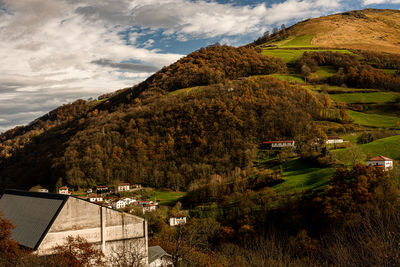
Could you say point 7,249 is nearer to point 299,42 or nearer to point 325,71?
point 325,71

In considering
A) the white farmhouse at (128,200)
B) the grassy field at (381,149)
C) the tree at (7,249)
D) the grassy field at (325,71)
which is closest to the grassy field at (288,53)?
the grassy field at (325,71)

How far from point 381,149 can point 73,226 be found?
2248 inches

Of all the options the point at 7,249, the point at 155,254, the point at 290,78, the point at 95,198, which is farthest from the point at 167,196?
the point at 290,78

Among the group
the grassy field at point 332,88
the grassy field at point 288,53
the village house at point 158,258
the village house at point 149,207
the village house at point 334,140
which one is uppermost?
the grassy field at point 288,53

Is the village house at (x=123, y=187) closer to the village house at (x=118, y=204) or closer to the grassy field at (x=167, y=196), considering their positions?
the grassy field at (x=167, y=196)

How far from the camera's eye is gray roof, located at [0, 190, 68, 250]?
28.0 m

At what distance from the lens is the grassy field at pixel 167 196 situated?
72.2 metres

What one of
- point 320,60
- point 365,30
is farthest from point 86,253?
point 365,30

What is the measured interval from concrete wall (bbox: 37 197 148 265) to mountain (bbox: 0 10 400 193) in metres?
43.9

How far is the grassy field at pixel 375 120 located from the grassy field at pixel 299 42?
293ft

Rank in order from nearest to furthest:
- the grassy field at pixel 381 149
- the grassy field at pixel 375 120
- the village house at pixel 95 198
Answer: the grassy field at pixel 381 149
the village house at pixel 95 198
the grassy field at pixel 375 120

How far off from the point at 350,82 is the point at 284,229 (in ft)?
309

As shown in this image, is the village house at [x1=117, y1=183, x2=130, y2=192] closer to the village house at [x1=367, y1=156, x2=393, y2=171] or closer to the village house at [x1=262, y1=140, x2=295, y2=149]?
the village house at [x1=262, y1=140, x2=295, y2=149]

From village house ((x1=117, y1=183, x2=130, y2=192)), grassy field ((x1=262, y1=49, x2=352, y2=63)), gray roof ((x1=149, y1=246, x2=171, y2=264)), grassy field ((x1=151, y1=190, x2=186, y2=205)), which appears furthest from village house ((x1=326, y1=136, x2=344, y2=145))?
grassy field ((x1=262, y1=49, x2=352, y2=63))
